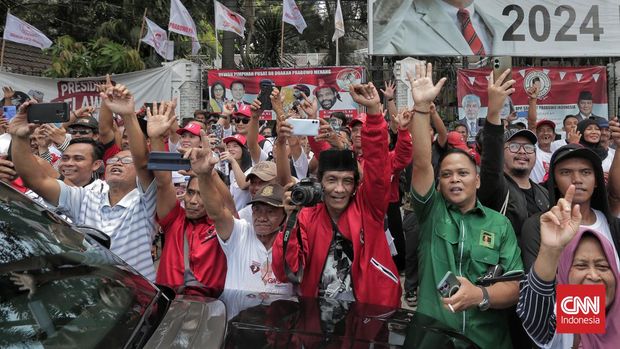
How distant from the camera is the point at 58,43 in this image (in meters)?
14.3

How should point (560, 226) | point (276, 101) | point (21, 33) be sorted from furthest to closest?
point (21, 33) < point (276, 101) < point (560, 226)

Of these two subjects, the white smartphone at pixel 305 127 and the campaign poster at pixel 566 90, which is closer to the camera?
the white smartphone at pixel 305 127

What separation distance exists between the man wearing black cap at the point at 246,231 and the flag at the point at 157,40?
437 inches

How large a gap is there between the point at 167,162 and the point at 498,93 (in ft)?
5.31

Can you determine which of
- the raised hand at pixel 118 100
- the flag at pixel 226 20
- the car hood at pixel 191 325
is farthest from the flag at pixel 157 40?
the car hood at pixel 191 325

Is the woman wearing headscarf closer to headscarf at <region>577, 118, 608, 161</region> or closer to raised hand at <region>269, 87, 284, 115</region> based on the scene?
raised hand at <region>269, 87, 284, 115</region>

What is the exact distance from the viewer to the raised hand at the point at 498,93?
8.63 feet

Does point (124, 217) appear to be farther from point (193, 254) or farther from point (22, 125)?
point (22, 125)

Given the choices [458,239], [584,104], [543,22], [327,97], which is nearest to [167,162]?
[458,239]

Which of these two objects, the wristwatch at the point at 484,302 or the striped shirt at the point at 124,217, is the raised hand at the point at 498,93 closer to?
the wristwatch at the point at 484,302

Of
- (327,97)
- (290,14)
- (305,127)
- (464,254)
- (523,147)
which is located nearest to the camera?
(464,254)

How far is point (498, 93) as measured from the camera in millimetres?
2633

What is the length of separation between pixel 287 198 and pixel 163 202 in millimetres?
733

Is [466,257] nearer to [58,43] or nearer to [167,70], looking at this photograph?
[167,70]
